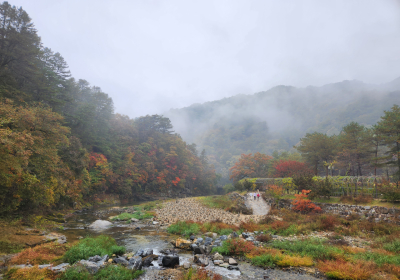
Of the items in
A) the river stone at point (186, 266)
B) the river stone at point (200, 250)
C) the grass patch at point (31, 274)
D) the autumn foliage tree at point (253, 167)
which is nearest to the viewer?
the grass patch at point (31, 274)

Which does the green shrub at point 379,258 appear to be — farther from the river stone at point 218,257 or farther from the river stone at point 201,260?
the river stone at point 201,260

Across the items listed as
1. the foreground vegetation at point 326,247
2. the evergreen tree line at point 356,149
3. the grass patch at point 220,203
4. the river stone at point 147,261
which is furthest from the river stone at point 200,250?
the evergreen tree line at point 356,149

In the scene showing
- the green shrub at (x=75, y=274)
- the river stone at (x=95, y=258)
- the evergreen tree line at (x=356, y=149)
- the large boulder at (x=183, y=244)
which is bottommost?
the large boulder at (x=183, y=244)

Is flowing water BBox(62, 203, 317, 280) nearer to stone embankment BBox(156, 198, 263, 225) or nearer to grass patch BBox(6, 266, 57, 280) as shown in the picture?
stone embankment BBox(156, 198, 263, 225)

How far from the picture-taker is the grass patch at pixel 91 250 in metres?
8.33

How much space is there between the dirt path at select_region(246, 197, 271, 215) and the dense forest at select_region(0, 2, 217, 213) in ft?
69.5

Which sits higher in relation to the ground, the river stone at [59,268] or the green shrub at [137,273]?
the river stone at [59,268]

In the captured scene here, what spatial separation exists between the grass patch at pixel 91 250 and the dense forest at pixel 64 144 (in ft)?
19.3

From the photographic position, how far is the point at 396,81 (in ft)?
600

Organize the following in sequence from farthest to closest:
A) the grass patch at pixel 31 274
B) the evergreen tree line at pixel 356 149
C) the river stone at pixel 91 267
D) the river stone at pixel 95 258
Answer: the evergreen tree line at pixel 356 149
the river stone at pixel 95 258
the river stone at pixel 91 267
the grass patch at pixel 31 274

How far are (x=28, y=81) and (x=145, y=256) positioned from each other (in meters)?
25.4

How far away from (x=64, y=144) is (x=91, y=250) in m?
16.0

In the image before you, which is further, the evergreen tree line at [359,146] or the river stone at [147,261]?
the evergreen tree line at [359,146]

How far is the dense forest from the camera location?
12945 mm
